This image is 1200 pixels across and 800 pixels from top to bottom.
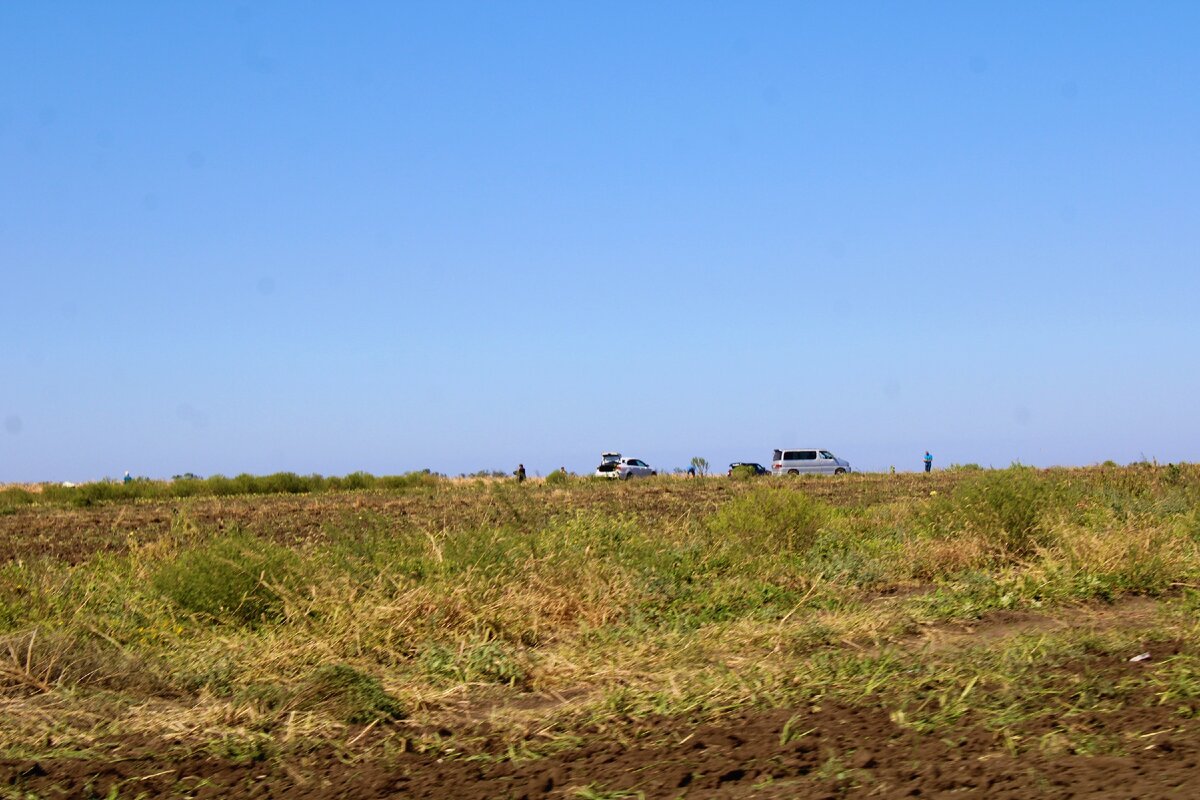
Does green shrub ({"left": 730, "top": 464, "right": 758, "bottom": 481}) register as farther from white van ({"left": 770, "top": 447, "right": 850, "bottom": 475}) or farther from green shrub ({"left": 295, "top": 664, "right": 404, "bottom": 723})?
green shrub ({"left": 295, "top": 664, "right": 404, "bottom": 723})

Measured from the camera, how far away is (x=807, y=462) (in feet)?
175

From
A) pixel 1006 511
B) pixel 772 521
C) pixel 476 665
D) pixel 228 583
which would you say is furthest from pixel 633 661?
pixel 1006 511

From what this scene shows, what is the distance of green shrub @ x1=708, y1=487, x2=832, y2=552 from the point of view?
46.7 ft

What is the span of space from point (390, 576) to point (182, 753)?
3.62 meters

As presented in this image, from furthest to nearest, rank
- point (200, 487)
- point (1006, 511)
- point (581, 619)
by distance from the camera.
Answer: point (200, 487) < point (1006, 511) < point (581, 619)

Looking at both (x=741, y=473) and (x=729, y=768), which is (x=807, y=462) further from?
(x=729, y=768)

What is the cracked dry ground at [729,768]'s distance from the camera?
4.68m

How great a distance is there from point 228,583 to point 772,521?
22.3 feet

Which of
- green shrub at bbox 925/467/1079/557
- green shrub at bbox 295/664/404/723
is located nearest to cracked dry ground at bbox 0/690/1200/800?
green shrub at bbox 295/664/404/723

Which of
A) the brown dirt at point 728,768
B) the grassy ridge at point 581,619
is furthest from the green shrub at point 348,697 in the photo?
the brown dirt at point 728,768

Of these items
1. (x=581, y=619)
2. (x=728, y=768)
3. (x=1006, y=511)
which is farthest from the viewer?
(x=1006, y=511)

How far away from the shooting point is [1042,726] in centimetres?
555

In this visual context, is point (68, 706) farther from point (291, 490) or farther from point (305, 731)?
point (291, 490)

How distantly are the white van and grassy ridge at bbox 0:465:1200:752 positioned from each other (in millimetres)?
38333
